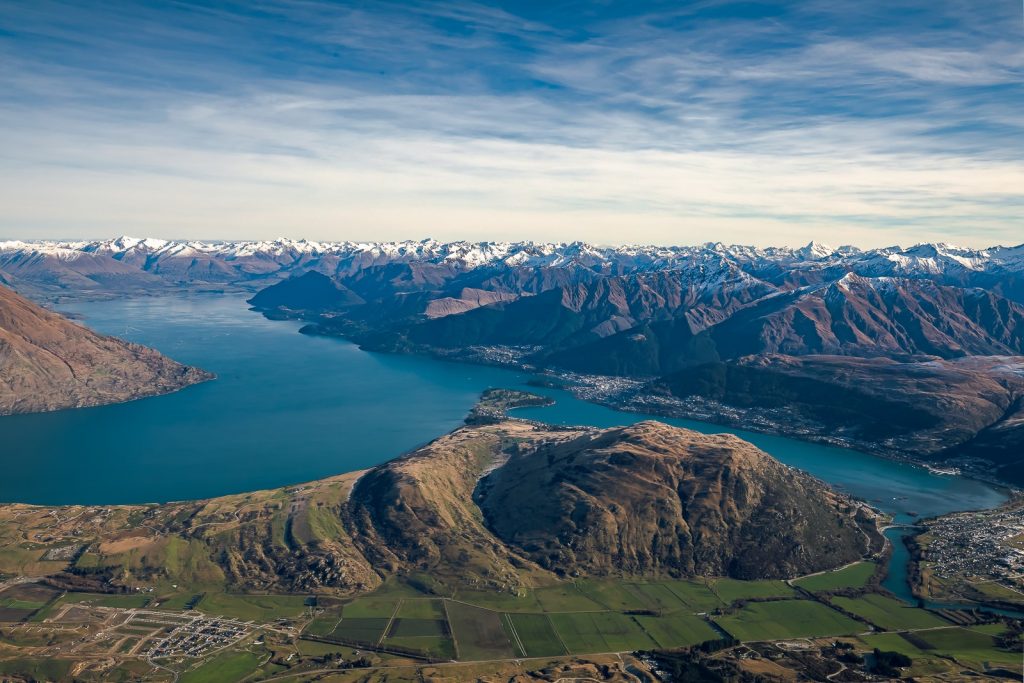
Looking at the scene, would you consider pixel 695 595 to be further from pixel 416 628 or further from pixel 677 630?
pixel 416 628

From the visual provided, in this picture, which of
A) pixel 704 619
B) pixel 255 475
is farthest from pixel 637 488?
pixel 255 475

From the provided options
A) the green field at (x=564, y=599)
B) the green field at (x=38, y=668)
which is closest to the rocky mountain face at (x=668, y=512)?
the green field at (x=564, y=599)

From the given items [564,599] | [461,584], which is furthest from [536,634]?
[461,584]

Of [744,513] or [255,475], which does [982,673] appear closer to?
[744,513]

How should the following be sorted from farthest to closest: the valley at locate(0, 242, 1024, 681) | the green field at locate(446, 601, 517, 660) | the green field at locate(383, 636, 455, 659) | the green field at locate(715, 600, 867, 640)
Answer: the green field at locate(715, 600, 867, 640)
the green field at locate(446, 601, 517, 660)
the green field at locate(383, 636, 455, 659)
the valley at locate(0, 242, 1024, 681)

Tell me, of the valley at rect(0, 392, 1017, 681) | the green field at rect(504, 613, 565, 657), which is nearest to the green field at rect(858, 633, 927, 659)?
the valley at rect(0, 392, 1017, 681)

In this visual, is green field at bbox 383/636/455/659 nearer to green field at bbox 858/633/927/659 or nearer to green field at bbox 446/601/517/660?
green field at bbox 446/601/517/660
